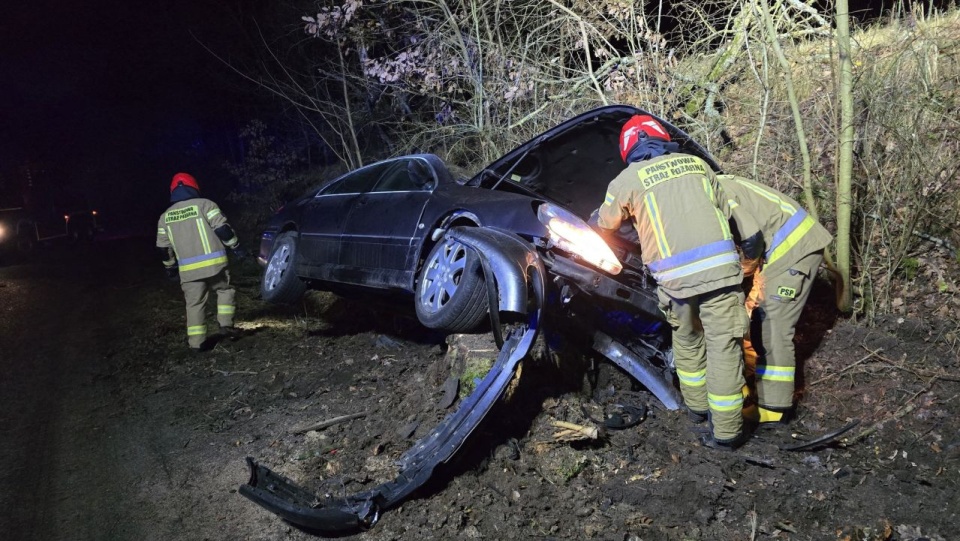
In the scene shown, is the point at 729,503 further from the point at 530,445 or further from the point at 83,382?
the point at 83,382

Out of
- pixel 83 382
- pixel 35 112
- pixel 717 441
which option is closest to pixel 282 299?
pixel 83 382

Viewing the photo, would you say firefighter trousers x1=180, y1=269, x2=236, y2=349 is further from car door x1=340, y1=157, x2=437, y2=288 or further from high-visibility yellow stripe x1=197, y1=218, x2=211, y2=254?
car door x1=340, y1=157, x2=437, y2=288

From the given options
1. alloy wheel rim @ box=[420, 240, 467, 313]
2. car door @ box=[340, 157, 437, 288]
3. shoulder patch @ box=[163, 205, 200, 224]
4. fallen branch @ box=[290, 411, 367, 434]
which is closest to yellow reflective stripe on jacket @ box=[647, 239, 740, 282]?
alloy wheel rim @ box=[420, 240, 467, 313]

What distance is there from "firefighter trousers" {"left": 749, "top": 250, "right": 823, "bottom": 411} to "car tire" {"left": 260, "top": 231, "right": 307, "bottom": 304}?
433 centimetres

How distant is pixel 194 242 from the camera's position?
20.9ft

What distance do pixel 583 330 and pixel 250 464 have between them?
204 cm

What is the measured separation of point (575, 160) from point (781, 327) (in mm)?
1688

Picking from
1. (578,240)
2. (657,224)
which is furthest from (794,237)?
(578,240)

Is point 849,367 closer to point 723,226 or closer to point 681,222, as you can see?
point 723,226

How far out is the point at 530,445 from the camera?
11.3 ft

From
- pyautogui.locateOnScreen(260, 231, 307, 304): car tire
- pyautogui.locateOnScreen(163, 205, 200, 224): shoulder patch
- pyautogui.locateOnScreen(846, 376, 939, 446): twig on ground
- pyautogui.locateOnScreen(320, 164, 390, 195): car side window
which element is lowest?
pyautogui.locateOnScreen(846, 376, 939, 446): twig on ground

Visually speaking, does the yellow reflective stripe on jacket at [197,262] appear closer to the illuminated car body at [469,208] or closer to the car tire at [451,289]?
the illuminated car body at [469,208]

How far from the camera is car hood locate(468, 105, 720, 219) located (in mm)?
3863

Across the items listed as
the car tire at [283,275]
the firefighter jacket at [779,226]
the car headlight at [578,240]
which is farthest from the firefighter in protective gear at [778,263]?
the car tire at [283,275]
